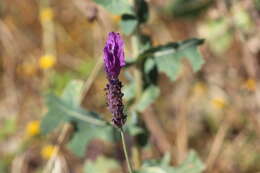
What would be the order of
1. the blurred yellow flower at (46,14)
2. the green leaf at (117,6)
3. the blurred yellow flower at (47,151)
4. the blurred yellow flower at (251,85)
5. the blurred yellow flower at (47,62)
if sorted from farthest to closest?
the blurred yellow flower at (46,14) → the blurred yellow flower at (47,62) → the blurred yellow flower at (47,151) → the blurred yellow flower at (251,85) → the green leaf at (117,6)

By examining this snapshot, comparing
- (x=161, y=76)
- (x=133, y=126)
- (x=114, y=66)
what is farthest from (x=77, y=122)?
(x=161, y=76)

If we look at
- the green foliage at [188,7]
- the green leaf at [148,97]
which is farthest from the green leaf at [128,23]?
the green foliage at [188,7]

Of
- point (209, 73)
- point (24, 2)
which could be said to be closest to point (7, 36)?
point (24, 2)

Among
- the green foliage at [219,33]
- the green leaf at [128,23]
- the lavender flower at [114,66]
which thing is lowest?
the lavender flower at [114,66]

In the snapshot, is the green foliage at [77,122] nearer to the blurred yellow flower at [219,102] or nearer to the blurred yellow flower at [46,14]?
the blurred yellow flower at [219,102]

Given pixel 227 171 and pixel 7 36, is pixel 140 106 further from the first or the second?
pixel 7 36

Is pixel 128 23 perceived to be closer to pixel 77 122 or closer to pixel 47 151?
pixel 77 122
